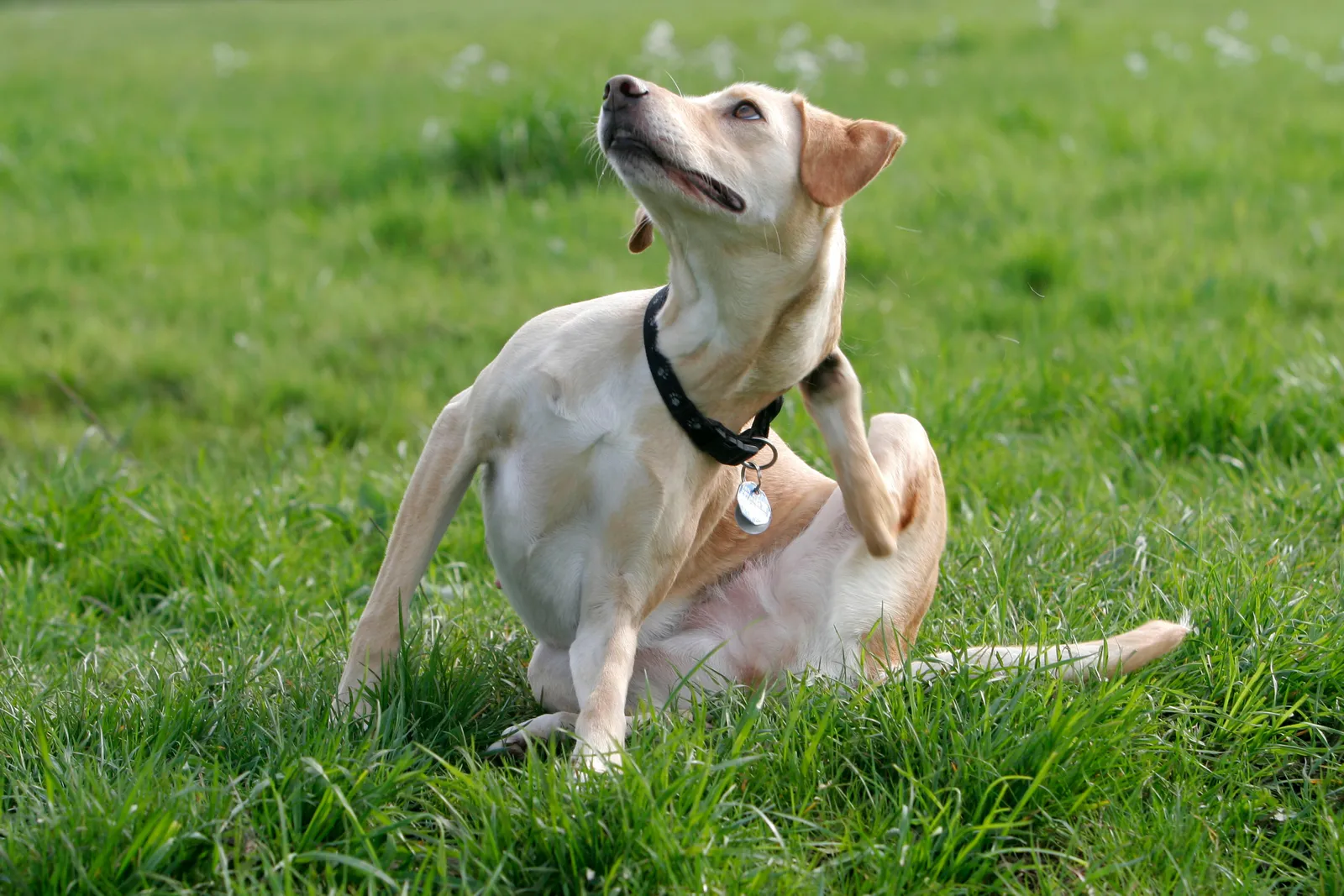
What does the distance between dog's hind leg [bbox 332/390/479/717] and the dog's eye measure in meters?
0.85

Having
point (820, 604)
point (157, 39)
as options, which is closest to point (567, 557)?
point (820, 604)

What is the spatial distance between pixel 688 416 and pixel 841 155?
2.05 ft

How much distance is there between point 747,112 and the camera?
2779 millimetres

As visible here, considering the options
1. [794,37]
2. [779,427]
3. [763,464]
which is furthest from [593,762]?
[794,37]

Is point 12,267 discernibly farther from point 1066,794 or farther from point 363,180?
point 1066,794

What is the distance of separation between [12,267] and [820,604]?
5.50m

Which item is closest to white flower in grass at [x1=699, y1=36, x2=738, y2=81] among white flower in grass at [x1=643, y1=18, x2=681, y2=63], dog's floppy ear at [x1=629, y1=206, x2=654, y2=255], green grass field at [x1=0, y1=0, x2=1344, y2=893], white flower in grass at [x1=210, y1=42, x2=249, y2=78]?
green grass field at [x1=0, y1=0, x2=1344, y2=893]

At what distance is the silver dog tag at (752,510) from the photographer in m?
3.06

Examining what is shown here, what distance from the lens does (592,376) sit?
9.20 feet

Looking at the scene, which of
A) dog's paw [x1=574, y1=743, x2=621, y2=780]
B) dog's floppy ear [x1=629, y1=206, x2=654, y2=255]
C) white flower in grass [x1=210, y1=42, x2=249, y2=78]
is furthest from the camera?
white flower in grass [x1=210, y1=42, x2=249, y2=78]

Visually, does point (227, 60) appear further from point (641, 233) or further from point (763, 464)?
point (763, 464)

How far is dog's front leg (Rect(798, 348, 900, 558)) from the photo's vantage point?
2969 mm

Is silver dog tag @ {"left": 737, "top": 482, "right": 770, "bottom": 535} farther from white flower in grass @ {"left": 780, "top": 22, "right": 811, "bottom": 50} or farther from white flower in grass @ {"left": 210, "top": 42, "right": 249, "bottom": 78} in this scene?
white flower in grass @ {"left": 210, "top": 42, "right": 249, "bottom": 78}

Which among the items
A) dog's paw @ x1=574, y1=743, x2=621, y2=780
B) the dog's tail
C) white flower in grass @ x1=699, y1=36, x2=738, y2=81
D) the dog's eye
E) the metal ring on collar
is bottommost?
white flower in grass @ x1=699, y1=36, x2=738, y2=81
